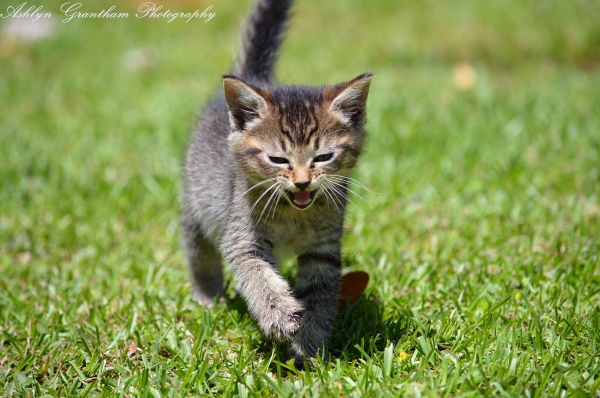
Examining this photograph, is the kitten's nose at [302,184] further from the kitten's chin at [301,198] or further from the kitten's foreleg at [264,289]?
the kitten's foreleg at [264,289]

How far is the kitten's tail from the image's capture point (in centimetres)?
438

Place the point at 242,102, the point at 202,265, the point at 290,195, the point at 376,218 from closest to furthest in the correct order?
the point at 290,195
the point at 242,102
the point at 202,265
the point at 376,218

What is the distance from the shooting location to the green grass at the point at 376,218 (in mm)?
3066

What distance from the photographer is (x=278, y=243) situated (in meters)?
3.46

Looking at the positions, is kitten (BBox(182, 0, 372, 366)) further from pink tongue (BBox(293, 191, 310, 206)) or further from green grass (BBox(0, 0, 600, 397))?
green grass (BBox(0, 0, 600, 397))

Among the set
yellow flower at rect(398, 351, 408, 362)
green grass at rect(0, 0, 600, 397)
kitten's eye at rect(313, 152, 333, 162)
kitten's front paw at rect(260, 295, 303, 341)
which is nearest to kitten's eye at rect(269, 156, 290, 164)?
kitten's eye at rect(313, 152, 333, 162)

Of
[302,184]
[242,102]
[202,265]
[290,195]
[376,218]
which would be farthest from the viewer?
[376,218]

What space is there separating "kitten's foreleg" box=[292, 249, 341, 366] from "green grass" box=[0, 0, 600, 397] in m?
0.14

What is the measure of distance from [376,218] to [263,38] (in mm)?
1634

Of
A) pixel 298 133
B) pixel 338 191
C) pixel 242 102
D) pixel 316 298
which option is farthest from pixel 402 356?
pixel 242 102

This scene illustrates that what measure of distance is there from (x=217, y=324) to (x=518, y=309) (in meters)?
1.66

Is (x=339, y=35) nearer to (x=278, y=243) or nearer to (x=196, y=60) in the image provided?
(x=196, y=60)

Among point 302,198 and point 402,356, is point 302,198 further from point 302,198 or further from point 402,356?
point 402,356

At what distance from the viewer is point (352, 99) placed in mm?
3363
